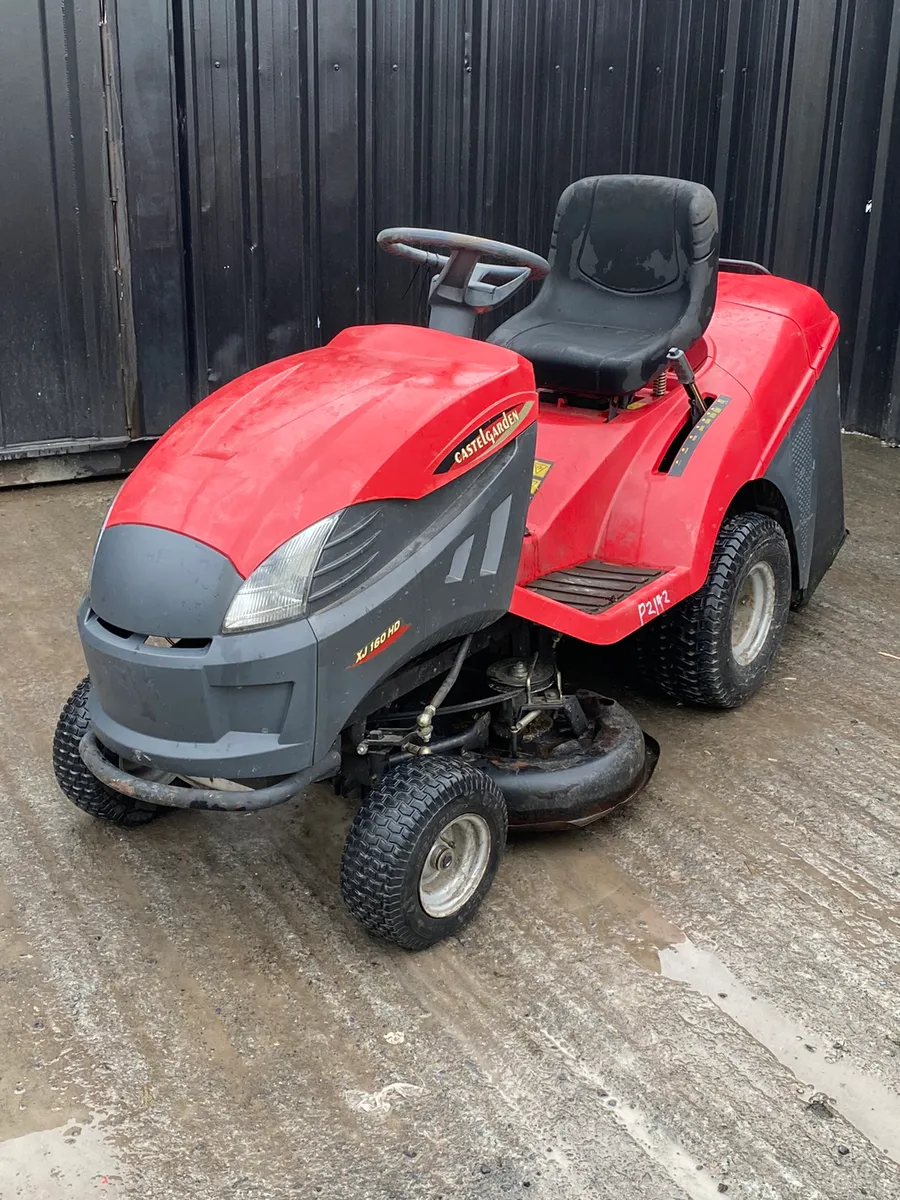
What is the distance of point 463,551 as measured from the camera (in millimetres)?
2768

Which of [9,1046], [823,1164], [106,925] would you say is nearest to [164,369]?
[106,925]

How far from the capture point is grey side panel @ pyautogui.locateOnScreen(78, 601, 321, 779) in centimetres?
239

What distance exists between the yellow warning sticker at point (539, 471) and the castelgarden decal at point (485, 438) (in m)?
0.54

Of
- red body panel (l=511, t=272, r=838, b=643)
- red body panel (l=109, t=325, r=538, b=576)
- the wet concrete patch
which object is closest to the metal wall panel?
red body panel (l=511, t=272, r=838, b=643)

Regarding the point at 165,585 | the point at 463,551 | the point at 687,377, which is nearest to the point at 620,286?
the point at 687,377

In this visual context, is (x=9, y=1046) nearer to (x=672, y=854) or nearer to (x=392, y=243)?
(x=672, y=854)

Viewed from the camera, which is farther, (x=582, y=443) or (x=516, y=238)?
(x=516, y=238)

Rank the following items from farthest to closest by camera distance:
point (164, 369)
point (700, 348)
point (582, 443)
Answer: point (164, 369)
point (700, 348)
point (582, 443)

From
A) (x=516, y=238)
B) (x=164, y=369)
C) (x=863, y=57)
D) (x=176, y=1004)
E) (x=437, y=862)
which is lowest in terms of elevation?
(x=176, y=1004)

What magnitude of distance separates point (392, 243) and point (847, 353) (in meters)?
4.19

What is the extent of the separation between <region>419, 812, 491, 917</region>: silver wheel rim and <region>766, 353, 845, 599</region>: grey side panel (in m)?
1.58

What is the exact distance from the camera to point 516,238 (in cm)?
652

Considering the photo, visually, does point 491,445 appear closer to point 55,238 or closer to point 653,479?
point 653,479

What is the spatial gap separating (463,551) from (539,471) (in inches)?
31.5
